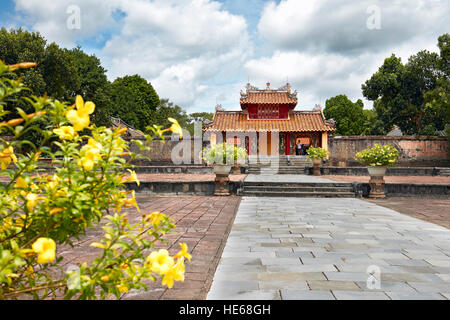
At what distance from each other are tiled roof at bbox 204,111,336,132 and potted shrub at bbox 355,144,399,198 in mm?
15667

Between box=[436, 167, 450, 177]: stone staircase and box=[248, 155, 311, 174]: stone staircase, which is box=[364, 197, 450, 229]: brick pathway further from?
box=[436, 167, 450, 177]: stone staircase

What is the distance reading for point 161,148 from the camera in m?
25.1

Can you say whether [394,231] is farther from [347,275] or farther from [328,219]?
[347,275]

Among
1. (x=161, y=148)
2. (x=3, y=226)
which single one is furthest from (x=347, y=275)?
(x=161, y=148)

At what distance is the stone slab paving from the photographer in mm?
2852

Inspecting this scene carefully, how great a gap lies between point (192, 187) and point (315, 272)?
7.55m

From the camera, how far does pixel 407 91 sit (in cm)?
2808

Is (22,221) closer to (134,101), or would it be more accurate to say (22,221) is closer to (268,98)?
(268,98)

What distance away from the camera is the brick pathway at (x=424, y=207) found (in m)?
6.76

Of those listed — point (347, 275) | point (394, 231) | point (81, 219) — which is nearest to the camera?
point (81, 219)

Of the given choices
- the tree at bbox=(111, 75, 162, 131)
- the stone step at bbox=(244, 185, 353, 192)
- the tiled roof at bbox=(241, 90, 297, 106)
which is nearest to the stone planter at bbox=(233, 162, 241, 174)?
the stone step at bbox=(244, 185, 353, 192)

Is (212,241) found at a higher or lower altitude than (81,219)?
lower

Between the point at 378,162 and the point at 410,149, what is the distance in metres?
16.1
